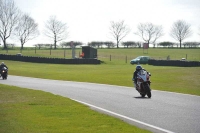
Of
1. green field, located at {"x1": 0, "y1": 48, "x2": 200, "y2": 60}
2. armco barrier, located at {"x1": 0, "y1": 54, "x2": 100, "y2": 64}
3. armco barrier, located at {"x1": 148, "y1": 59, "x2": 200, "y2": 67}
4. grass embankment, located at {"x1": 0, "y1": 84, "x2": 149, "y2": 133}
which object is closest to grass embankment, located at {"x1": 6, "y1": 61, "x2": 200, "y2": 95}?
armco barrier, located at {"x1": 148, "y1": 59, "x2": 200, "y2": 67}

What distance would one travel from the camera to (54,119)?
11.0 m

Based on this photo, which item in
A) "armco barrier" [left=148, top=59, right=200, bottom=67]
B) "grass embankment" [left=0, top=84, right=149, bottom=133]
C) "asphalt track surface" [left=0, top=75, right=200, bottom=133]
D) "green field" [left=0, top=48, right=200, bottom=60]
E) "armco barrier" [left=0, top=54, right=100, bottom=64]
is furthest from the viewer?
"green field" [left=0, top=48, right=200, bottom=60]

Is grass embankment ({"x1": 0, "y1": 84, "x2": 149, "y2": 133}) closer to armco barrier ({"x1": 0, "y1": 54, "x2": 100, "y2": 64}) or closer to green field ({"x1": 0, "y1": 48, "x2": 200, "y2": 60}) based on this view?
armco barrier ({"x1": 0, "y1": 54, "x2": 100, "y2": 64})

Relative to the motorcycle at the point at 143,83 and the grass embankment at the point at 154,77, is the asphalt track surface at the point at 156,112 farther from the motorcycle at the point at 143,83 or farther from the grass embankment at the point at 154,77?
the grass embankment at the point at 154,77

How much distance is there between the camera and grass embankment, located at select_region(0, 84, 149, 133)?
939 centimetres

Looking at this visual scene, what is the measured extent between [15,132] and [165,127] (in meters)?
3.45

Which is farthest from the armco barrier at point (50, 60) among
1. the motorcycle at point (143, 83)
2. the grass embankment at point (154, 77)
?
the motorcycle at point (143, 83)

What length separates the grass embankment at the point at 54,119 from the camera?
370 inches

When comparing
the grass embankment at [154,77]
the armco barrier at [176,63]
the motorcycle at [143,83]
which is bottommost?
the grass embankment at [154,77]

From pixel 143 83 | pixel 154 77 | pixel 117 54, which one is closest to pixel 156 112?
pixel 143 83

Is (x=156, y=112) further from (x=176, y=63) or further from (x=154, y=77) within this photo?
(x=176, y=63)

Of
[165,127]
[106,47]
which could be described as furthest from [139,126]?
[106,47]

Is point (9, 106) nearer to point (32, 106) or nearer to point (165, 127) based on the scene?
point (32, 106)

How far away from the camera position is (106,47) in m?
115
